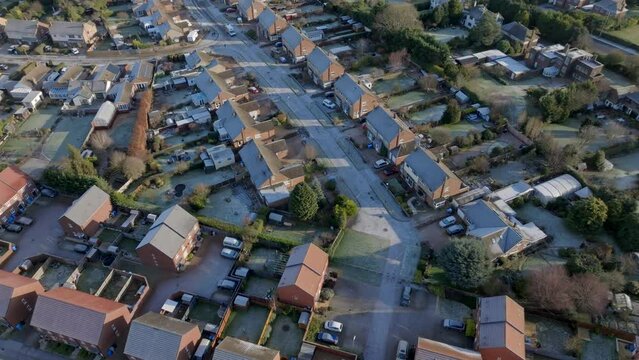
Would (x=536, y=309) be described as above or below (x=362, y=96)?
below

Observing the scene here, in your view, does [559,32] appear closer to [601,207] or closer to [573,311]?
[601,207]

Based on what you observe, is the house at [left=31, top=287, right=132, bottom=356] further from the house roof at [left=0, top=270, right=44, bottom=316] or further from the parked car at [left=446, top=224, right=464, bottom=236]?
the parked car at [left=446, top=224, right=464, bottom=236]

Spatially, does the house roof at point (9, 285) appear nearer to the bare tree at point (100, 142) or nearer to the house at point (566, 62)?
the bare tree at point (100, 142)

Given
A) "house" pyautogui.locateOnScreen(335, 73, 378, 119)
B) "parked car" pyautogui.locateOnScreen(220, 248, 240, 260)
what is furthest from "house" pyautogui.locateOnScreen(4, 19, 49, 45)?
"parked car" pyautogui.locateOnScreen(220, 248, 240, 260)

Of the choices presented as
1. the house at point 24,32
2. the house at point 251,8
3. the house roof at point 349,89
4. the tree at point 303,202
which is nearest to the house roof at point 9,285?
the tree at point 303,202

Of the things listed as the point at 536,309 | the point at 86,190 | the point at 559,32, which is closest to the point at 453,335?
the point at 536,309

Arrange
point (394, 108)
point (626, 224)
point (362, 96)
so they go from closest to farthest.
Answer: point (626, 224), point (362, 96), point (394, 108)

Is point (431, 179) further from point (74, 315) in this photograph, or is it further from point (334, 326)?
point (74, 315)
